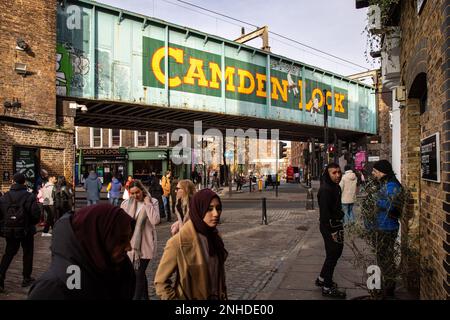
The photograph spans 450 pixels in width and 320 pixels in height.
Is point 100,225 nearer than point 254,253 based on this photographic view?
Yes

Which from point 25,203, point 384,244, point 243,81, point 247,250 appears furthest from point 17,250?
point 243,81

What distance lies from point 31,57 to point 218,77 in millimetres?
9180

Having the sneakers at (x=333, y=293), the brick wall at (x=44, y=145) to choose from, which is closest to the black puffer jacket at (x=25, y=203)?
the sneakers at (x=333, y=293)

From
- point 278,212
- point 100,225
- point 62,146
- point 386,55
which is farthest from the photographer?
point 278,212

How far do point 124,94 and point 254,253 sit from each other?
1110 cm

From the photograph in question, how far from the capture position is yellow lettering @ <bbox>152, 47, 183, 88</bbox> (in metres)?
18.0

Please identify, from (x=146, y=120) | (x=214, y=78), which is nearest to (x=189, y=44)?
(x=214, y=78)

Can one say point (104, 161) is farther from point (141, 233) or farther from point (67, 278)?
point (67, 278)

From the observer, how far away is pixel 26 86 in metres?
14.0

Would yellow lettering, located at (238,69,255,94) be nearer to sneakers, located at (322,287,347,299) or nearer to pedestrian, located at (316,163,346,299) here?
pedestrian, located at (316,163,346,299)

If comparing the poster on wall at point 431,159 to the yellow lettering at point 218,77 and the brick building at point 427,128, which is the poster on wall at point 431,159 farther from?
the yellow lettering at point 218,77

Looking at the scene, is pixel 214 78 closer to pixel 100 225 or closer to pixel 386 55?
pixel 386 55

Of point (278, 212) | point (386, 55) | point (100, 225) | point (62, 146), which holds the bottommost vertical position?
point (278, 212)

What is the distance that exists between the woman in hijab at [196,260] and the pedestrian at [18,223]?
402cm
